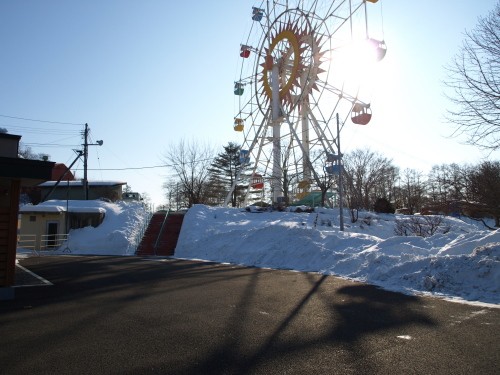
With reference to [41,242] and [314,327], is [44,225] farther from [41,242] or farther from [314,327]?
[314,327]

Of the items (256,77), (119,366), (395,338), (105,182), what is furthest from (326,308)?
(105,182)

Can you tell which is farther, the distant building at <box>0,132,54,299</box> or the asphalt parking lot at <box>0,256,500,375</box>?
the distant building at <box>0,132,54,299</box>

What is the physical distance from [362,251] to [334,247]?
169 cm

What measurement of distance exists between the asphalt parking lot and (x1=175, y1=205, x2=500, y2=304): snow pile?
1271 mm

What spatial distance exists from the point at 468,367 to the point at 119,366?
391cm

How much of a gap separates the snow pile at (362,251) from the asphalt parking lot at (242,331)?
1.27 m

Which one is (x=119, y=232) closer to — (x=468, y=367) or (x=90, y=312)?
(x=90, y=312)

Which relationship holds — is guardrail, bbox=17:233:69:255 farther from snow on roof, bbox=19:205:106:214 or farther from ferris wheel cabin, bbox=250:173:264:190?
ferris wheel cabin, bbox=250:173:264:190

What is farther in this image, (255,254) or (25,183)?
(255,254)

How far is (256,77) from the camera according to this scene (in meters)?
36.0

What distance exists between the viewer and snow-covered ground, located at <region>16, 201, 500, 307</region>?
941 cm

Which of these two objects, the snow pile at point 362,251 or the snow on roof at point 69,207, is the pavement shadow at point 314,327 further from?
the snow on roof at point 69,207

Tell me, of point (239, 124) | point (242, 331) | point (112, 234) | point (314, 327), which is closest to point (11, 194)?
point (242, 331)

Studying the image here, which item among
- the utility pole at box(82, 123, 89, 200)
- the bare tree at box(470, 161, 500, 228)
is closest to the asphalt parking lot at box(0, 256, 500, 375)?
the bare tree at box(470, 161, 500, 228)
